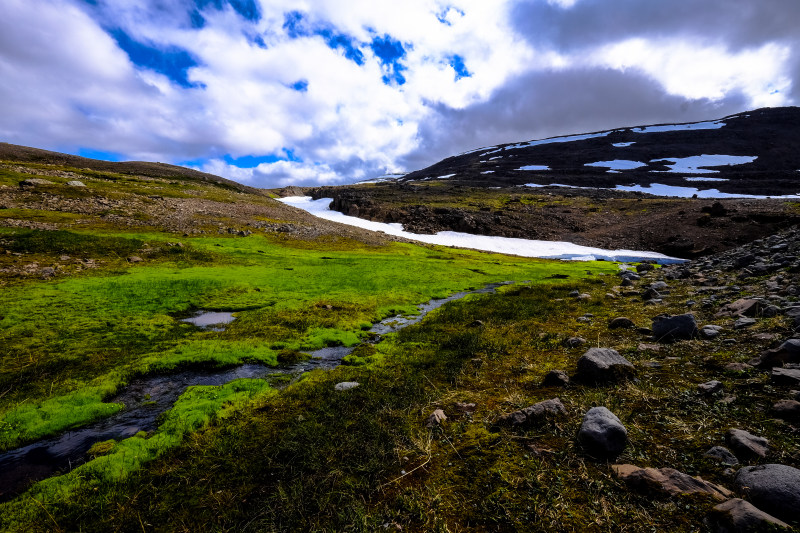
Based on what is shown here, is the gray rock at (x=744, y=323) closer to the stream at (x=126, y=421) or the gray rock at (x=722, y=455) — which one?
the gray rock at (x=722, y=455)

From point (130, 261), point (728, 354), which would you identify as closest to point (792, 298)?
point (728, 354)

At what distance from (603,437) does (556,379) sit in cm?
320

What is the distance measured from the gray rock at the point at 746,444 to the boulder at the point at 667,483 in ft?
3.78

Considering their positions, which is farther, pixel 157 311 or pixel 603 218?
pixel 603 218

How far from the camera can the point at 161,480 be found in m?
6.94

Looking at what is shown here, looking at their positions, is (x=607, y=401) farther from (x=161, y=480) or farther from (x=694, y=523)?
(x=161, y=480)

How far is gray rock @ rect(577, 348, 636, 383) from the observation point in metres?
8.88

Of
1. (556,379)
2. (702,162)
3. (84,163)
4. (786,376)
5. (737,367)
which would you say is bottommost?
(556,379)

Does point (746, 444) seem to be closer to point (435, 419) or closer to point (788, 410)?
point (788, 410)

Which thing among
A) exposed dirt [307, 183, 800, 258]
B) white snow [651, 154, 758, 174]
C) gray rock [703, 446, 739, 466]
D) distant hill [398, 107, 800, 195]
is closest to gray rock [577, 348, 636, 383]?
gray rock [703, 446, 739, 466]

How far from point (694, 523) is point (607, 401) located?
11.7 feet

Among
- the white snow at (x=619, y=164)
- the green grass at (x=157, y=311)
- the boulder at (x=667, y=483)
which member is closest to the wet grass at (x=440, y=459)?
the boulder at (x=667, y=483)

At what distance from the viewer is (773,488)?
440 cm

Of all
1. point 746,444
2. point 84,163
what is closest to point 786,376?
point 746,444
